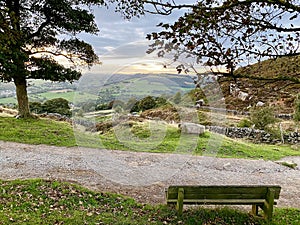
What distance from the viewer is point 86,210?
5.23 m

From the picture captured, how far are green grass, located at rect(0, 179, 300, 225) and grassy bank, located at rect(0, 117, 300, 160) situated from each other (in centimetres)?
427

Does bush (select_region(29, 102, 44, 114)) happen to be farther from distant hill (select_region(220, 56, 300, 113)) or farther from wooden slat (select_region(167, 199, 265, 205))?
distant hill (select_region(220, 56, 300, 113))

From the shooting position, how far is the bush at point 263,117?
17234mm

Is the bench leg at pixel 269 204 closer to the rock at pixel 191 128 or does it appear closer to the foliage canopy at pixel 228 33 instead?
the foliage canopy at pixel 228 33

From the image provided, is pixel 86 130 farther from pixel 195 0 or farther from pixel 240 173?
pixel 195 0

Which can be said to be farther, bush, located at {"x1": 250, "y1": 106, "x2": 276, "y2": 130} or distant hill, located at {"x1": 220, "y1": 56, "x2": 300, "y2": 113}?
bush, located at {"x1": 250, "y1": 106, "x2": 276, "y2": 130}

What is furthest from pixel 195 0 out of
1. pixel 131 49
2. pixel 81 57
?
pixel 81 57

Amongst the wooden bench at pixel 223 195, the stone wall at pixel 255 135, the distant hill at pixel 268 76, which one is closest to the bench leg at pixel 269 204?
the wooden bench at pixel 223 195

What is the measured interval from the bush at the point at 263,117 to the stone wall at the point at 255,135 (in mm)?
938

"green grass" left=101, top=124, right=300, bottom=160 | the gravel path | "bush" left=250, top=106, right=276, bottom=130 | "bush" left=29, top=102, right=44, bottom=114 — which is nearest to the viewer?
the gravel path

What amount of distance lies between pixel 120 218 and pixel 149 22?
339 cm

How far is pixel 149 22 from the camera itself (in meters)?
4.80

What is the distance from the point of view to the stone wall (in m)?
16.3

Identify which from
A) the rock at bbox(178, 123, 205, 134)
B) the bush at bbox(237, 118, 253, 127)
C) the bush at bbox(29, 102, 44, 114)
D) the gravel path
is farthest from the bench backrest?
the bush at bbox(29, 102, 44, 114)
